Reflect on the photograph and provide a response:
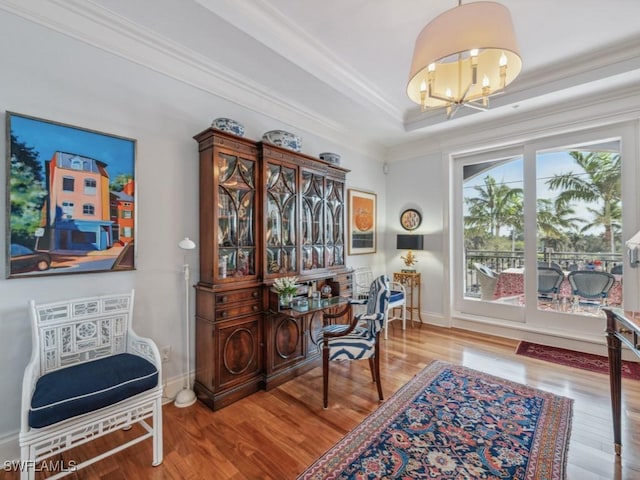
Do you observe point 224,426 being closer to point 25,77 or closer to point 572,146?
point 25,77

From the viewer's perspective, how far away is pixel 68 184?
194 cm

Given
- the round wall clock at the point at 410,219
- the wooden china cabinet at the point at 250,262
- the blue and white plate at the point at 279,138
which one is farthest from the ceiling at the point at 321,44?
the round wall clock at the point at 410,219

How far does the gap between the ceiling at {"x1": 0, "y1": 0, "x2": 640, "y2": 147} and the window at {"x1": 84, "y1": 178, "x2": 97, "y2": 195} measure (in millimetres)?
999

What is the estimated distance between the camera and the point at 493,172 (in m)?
4.25

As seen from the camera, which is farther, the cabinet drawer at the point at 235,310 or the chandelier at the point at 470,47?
the cabinet drawer at the point at 235,310

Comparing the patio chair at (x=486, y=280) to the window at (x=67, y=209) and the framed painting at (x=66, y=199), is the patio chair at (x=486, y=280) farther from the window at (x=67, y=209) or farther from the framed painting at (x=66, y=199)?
the window at (x=67, y=209)

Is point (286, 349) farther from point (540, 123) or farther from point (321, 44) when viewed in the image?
point (540, 123)

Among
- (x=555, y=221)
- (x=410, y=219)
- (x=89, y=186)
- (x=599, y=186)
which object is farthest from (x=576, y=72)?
(x=89, y=186)

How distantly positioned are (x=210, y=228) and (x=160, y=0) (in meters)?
1.62

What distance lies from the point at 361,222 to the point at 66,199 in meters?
3.59

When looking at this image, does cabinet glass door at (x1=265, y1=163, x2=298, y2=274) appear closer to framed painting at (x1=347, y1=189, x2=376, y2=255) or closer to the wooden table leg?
framed painting at (x1=347, y1=189, x2=376, y2=255)

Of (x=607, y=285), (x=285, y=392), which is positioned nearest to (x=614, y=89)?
(x=607, y=285)

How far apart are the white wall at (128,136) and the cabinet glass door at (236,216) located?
284mm

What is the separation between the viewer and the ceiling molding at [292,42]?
7.00 feet
